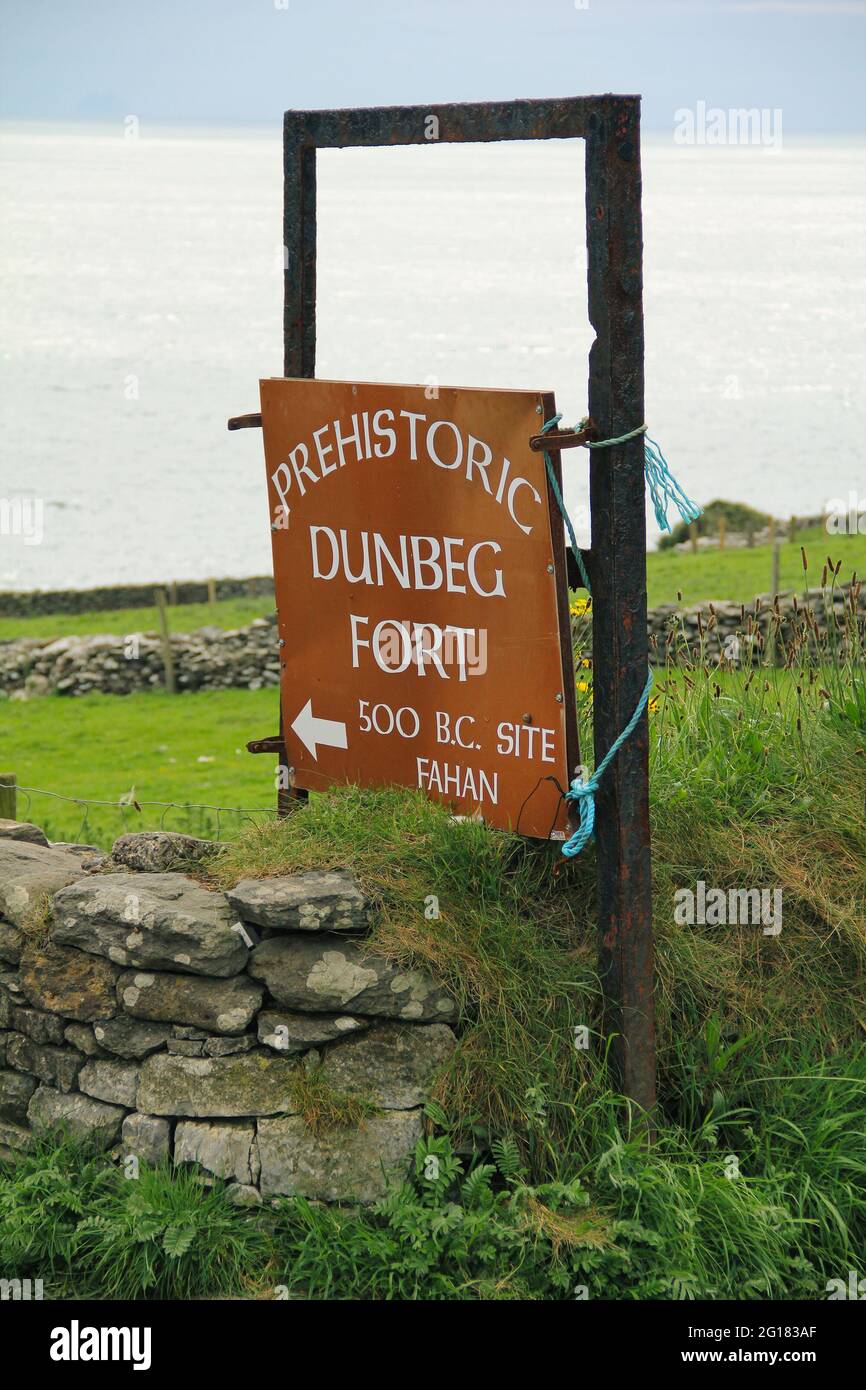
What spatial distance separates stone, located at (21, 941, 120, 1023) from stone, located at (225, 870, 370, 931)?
1.84 feet

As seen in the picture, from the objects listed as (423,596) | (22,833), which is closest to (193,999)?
Result: (423,596)

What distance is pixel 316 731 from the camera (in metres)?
5.39

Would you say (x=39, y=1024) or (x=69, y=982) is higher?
(x=69, y=982)

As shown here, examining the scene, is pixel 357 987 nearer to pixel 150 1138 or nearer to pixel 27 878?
pixel 150 1138

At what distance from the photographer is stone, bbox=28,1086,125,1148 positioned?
482cm

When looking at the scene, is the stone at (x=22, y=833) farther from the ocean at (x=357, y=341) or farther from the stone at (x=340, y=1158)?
the ocean at (x=357, y=341)

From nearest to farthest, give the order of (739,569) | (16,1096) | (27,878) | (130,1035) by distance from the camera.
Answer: (130,1035)
(16,1096)
(27,878)
(739,569)

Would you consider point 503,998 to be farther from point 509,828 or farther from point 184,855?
point 184,855

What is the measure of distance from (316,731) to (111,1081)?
4.79ft

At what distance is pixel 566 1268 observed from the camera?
4.22 meters

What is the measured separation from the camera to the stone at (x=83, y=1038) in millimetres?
4887

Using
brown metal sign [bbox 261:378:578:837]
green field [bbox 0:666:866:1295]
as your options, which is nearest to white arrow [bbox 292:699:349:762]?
brown metal sign [bbox 261:378:578:837]

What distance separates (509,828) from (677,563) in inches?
843

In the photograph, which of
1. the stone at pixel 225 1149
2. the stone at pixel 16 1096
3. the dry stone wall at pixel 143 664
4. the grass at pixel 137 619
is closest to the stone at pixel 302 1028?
the stone at pixel 225 1149
